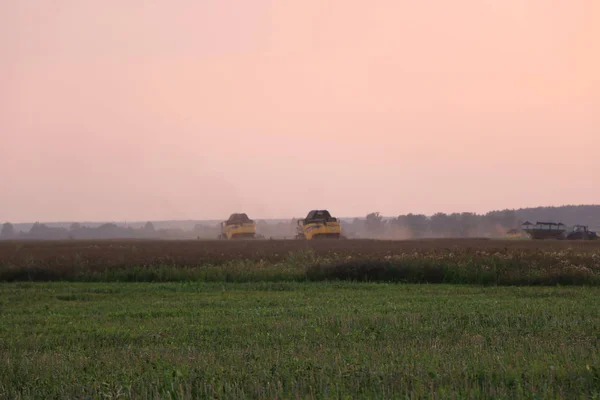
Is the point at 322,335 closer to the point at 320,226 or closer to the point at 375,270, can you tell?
the point at 375,270

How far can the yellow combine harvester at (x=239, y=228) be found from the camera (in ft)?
247

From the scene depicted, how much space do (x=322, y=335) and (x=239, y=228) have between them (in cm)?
6352

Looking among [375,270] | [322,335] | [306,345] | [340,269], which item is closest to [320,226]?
[340,269]

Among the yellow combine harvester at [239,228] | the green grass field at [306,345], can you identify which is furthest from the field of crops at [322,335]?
the yellow combine harvester at [239,228]

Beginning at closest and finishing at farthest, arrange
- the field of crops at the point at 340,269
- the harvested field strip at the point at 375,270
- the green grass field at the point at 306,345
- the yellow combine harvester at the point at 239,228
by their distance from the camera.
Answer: the green grass field at the point at 306,345
the harvested field strip at the point at 375,270
the field of crops at the point at 340,269
the yellow combine harvester at the point at 239,228

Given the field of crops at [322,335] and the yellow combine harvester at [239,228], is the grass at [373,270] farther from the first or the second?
the yellow combine harvester at [239,228]

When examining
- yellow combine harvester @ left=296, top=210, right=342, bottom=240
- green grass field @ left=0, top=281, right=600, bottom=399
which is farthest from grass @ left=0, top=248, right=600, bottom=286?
yellow combine harvester @ left=296, top=210, right=342, bottom=240

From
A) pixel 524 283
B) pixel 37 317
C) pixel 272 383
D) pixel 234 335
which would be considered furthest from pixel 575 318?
pixel 37 317

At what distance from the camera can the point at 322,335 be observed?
12461 mm

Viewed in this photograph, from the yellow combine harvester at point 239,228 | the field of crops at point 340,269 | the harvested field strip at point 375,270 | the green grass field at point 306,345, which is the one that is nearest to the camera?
the green grass field at point 306,345

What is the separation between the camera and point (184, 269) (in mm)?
28656

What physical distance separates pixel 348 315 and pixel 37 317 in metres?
7.87

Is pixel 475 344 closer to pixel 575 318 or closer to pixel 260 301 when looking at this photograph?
pixel 575 318

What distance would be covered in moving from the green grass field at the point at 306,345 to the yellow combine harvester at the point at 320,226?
146ft
